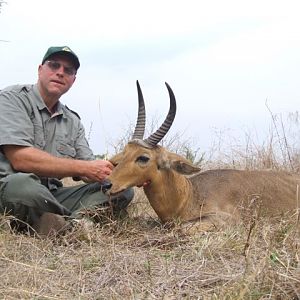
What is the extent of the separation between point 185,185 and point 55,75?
5.57 ft

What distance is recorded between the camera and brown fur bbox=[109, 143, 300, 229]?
18.6 feet

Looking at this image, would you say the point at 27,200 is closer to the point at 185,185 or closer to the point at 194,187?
the point at 185,185

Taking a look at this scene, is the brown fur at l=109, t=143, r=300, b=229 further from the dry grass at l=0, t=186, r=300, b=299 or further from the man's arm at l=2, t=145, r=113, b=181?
the dry grass at l=0, t=186, r=300, b=299

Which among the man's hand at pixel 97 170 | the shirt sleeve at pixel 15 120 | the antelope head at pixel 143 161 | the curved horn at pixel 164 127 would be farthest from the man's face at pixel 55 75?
the curved horn at pixel 164 127

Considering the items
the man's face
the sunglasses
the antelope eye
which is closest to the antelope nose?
the antelope eye

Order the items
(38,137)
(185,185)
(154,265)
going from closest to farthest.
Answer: (154,265) < (38,137) < (185,185)

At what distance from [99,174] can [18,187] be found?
2.40 feet

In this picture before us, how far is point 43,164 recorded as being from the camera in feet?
17.2

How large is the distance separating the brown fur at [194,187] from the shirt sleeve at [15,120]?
0.84 meters

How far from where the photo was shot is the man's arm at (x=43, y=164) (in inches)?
206

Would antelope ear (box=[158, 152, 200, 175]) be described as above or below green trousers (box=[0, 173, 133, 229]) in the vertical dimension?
above

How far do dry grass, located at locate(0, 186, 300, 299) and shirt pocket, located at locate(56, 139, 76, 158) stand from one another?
1044 mm

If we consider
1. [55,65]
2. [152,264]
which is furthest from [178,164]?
[152,264]

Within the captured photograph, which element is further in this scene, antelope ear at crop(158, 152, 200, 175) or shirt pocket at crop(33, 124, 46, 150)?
antelope ear at crop(158, 152, 200, 175)
